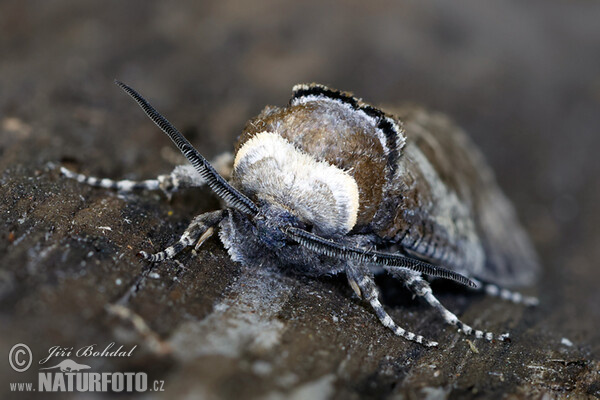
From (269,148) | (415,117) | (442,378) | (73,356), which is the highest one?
(415,117)

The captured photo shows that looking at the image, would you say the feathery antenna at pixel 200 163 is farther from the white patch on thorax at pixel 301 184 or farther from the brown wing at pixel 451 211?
the brown wing at pixel 451 211

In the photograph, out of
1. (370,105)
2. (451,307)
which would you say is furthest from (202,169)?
(451,307)

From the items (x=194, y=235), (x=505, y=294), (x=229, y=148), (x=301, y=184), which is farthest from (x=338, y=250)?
(x=505, y=294)

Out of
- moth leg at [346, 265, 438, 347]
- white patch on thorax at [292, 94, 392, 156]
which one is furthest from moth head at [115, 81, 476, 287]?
white patch on thorax at [292, 94, 392, 156]

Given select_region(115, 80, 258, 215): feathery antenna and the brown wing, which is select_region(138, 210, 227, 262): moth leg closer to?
select_region(115, 80, 258, 215): feathery antenna

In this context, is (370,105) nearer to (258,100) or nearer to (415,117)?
(415,117)

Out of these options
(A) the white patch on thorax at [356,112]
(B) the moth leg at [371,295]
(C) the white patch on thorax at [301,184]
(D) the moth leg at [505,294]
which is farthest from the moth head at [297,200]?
(D) the moth leg at [505,294]
